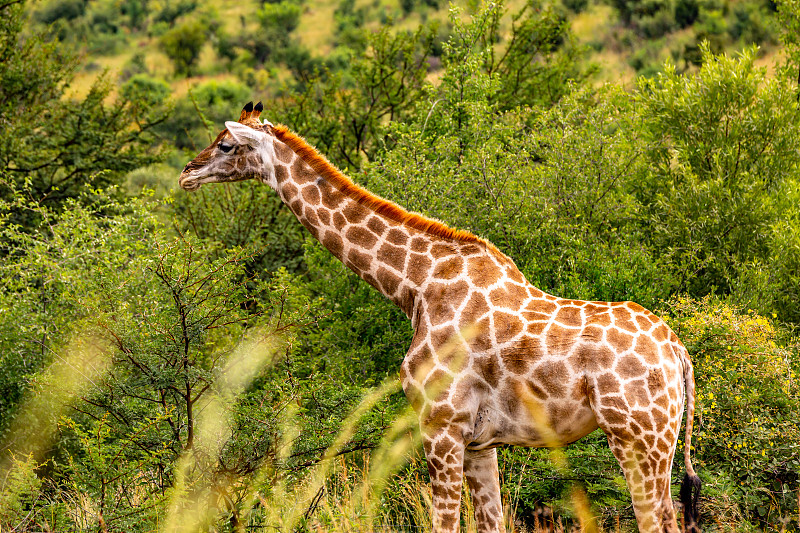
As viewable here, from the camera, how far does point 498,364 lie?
616 cm

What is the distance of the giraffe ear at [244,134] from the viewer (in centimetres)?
725

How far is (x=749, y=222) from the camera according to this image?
13.9m

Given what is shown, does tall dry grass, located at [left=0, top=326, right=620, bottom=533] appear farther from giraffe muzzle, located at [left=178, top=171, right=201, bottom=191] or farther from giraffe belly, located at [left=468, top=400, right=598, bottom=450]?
giraffe muzzle, located at [left=178, top=171, right=201, bottom=191]

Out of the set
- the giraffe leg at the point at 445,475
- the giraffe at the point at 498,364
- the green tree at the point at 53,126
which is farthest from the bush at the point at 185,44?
the giraffe leg at the point at 445,475

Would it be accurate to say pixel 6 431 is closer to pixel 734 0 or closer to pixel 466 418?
pixel 466 418

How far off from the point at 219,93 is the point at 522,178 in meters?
38.5

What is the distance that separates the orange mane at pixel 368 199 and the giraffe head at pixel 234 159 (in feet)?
0.76

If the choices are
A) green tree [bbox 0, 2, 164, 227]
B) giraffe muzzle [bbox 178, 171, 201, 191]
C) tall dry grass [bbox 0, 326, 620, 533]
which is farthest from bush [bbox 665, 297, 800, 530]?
green tree [bbox 0, 2, 164, 227]

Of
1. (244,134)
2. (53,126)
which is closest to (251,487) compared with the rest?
(244,134)

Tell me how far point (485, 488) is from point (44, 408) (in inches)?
298

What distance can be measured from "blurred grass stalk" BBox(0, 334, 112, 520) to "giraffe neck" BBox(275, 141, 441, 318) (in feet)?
8.78

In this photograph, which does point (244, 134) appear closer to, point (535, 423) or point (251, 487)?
point (251, 487)

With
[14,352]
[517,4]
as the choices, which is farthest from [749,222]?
[517,4]

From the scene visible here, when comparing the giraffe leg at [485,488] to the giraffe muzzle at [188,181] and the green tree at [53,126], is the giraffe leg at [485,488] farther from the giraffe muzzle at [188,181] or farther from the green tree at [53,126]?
the green tree at [53,126]
